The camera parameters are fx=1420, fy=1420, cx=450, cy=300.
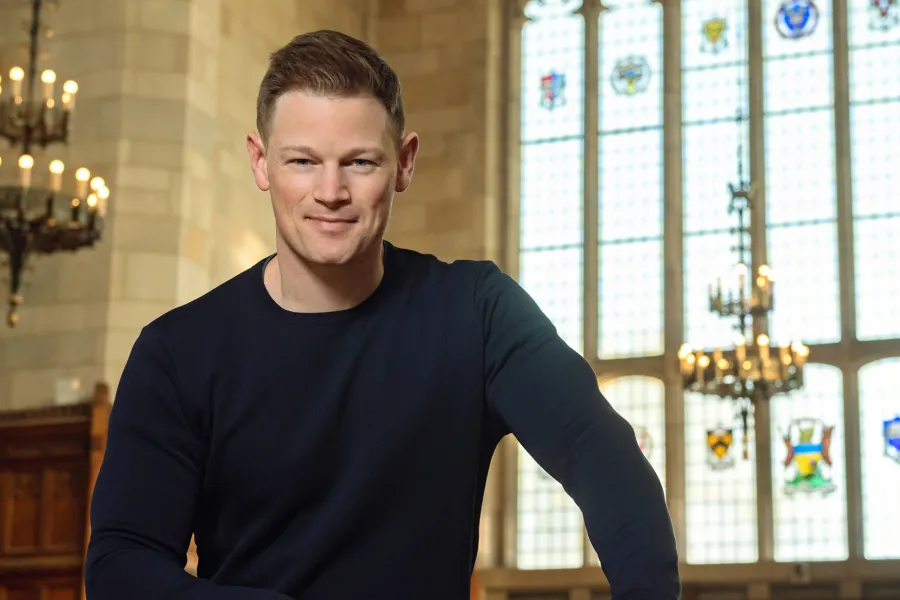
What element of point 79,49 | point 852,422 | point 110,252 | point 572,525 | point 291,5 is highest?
point 291,5

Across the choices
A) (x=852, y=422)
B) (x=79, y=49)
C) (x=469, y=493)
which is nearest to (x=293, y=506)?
(x=469, y=493)

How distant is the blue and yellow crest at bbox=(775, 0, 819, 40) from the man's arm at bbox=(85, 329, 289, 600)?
12.7 metres

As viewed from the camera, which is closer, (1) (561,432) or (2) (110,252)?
(1) (561,432)

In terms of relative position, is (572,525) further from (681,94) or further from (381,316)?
(381,316)

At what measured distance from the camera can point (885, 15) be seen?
13.3 m

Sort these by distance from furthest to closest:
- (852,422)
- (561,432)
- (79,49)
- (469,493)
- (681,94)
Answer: (681,94) < (852,422) < (79,49) < (469,493) < (561,432)

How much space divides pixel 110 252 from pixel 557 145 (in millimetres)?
5232

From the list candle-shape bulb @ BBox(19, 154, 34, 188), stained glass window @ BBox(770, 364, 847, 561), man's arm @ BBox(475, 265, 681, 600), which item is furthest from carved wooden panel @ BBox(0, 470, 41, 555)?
man's arm @ BBox(475, 265, 681, 600)

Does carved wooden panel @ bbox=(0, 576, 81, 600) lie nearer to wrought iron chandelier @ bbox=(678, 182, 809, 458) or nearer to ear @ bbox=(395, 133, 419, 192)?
wrought iron chandelier @ bbox=(678, 182, 809, 458)

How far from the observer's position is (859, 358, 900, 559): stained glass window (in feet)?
40.6

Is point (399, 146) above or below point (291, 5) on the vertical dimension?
below

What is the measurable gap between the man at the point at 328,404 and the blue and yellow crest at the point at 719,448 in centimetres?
1143

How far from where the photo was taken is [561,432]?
145 cm

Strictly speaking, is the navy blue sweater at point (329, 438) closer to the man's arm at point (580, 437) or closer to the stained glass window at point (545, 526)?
the man's arm at point (580, 437)
